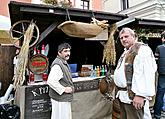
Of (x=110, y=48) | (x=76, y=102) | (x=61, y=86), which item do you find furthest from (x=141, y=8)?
(x=61, y=86)

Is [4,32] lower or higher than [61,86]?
higher

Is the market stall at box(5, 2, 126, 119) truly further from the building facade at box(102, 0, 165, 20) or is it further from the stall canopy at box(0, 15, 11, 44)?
the building facade at box(102, 0, 165, 20)

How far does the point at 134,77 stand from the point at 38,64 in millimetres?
2276

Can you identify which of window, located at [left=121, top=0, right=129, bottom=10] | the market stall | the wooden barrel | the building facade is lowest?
the wooden barrel

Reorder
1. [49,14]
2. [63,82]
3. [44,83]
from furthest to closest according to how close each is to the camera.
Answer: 1. [44,83]
2. [49,14]
3. [63,82]

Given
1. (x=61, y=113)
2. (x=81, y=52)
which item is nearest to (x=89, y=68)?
(x=81, y=52)

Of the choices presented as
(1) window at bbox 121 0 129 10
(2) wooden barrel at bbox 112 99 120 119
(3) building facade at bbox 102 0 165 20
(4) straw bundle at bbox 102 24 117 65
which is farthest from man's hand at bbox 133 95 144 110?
(1) window at bbox 121 0 129 10

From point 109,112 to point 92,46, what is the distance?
6.95 ft

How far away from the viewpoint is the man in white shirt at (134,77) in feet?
7.98

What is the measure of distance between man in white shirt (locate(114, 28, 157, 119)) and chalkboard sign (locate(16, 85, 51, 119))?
1.78 m

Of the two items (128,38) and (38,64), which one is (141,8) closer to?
(38,64)

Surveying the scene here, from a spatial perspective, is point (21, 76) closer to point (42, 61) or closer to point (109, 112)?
point (42, 61)

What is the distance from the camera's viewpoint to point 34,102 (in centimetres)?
396

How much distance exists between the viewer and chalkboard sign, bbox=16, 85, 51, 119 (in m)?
3.84
